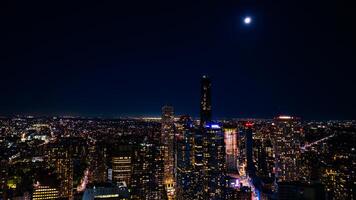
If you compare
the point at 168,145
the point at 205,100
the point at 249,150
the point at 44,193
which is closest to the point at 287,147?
the point at 249,150

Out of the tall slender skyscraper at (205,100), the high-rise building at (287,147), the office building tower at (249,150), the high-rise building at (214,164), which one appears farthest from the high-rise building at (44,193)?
the tall slender skyscraper at (205,100)

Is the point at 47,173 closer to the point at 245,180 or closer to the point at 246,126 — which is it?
the point at 245,180

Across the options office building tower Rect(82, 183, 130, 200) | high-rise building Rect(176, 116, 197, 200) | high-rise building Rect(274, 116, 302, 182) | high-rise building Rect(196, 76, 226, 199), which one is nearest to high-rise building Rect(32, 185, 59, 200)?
office building tower Rect(82, 183, 130, 200)

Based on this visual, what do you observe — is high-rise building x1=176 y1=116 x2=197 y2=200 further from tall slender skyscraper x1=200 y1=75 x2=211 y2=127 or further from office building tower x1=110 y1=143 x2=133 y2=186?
tall slender skyscraper x1=200 y1=75 x2=211 y2=127

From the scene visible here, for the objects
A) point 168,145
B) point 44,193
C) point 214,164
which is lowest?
point 44,193

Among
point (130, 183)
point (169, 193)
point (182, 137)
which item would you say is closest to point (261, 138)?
point (182, 137)

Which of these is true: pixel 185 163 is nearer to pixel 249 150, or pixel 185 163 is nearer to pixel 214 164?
pixel 214 164

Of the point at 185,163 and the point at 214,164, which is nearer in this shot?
the point at 214,164

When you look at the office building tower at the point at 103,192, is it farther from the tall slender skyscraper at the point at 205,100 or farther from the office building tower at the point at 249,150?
the tall slender skyscraper at the point at 205,100
